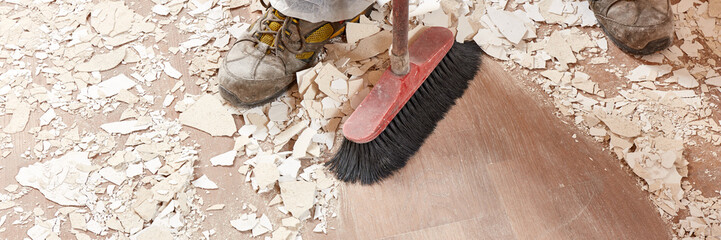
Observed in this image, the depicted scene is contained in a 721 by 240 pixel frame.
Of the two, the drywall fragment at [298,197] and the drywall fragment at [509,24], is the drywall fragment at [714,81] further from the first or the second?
the drywall fragment at [298,197]

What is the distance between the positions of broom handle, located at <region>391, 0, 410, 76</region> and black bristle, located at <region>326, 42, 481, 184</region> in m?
0.10

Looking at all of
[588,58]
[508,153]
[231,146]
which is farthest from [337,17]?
[588,58]

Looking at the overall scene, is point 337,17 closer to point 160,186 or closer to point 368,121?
point 368,121

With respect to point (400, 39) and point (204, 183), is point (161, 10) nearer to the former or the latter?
point (204, 183)

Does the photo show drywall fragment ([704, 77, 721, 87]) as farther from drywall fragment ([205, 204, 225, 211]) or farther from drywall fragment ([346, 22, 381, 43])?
drywall fragment ([205, 204, 225, 211])

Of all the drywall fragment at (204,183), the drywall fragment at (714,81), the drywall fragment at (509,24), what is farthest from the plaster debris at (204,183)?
the drywall fragment at (714,81)

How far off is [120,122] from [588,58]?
46.2 inches

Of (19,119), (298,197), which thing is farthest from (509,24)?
(19,119)

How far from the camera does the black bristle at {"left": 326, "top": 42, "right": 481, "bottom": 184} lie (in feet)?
3.80

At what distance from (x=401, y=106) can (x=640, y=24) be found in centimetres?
65

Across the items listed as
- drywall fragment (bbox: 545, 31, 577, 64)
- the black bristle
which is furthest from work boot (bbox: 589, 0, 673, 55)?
the black bristle

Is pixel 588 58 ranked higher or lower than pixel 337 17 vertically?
lower

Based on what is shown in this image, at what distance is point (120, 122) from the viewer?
1271 millimetres

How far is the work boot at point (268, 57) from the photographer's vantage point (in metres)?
1.25
